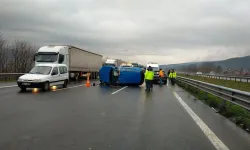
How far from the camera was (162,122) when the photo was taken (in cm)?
835

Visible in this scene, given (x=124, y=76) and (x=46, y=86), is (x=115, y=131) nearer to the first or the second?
(x=46, y=86)

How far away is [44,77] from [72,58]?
47.4ft

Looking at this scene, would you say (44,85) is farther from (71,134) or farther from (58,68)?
(71,134)


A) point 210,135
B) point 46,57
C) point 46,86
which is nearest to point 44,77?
point 46,86

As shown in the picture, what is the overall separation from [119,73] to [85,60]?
13685 millimetres

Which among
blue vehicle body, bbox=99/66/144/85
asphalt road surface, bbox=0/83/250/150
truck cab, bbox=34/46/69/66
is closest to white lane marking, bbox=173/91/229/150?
asphalt road surface, bbox=0/83/250/150

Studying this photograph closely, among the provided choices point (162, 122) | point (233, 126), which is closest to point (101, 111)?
point (162, 122)

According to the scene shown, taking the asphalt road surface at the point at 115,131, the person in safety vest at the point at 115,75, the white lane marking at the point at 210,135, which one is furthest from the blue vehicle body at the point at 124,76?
the white lane marking at the point at 210,135

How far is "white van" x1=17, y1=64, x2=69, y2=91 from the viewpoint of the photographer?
1752cm

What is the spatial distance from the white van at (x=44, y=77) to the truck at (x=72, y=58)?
5503mm

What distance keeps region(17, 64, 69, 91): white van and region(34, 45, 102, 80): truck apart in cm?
550

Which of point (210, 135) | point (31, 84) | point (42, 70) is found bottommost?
point (210, 135)

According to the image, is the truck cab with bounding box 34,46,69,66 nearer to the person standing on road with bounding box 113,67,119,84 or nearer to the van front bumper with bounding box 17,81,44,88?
the person standing on road with bounding box 113,67,119,84

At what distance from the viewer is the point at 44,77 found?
Result: 18.1 meters
